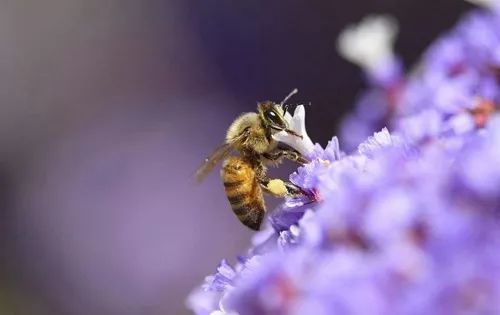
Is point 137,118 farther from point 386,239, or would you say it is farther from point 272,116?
point 386,239

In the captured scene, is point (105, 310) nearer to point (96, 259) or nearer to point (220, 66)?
point (96, 259)

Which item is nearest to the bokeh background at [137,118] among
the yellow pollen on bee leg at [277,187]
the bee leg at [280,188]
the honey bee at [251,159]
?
the honey bee at [251,159]

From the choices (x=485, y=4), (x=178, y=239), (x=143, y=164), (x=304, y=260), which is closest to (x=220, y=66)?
(x=143, y=164)

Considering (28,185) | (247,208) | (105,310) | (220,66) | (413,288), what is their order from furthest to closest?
(220,66) < (28,185) < (105,310) < (247,208) < (413,288)

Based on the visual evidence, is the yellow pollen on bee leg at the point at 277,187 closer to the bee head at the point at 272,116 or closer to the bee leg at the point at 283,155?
the bee leg at the point at 283,155

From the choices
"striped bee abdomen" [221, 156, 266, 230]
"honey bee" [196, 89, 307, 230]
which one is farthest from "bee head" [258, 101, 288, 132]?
"striped bee abdomen" [221, 156, 266, 230]

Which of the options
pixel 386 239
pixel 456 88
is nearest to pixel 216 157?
pixel 456 88

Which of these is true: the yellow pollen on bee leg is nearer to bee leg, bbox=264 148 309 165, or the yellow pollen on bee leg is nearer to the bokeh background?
bee leg, bbox=264 148 309 165
